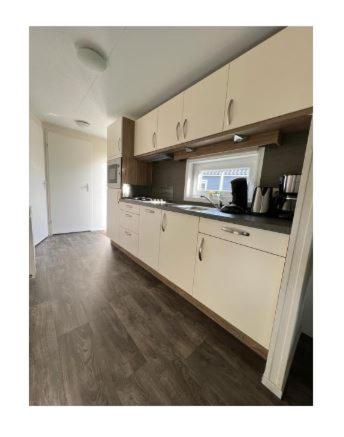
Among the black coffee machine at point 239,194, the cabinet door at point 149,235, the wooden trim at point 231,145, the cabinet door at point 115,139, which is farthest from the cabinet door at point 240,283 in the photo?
the cabinet door at point 115,139

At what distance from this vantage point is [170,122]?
1.76m

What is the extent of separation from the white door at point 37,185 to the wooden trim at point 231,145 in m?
2.31

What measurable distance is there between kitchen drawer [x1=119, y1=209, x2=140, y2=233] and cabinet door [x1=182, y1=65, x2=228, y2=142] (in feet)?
3.79

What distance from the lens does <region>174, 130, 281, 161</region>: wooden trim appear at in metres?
1.24

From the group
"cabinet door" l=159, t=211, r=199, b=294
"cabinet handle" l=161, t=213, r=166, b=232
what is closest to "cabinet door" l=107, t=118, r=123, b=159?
"cabinet handle" l=161, t=213, r=166, b=232

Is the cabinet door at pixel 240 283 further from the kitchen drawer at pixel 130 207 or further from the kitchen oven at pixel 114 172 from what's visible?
the kitchen oven at pixel 114 172

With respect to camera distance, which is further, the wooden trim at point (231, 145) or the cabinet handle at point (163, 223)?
the cabinet handle at point (163, 223)

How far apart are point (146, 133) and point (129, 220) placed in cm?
122

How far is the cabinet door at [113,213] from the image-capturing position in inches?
101

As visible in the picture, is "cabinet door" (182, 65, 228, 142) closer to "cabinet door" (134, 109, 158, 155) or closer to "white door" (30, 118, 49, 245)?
"cabinet door" (134, 109, 158, 155)

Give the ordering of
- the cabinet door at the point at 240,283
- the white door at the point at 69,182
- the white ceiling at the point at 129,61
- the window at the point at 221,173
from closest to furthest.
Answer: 1. the cabinet door at the point at 240,283
2. the white ceiling at the point at 129,61
3. the window at the point at 221,173
4. the white door at the point at 69,182

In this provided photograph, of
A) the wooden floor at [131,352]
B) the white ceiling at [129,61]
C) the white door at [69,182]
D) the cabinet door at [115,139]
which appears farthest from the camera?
the white door at [69,182]

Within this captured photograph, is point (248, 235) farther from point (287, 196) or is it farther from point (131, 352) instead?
point (131, 352)
